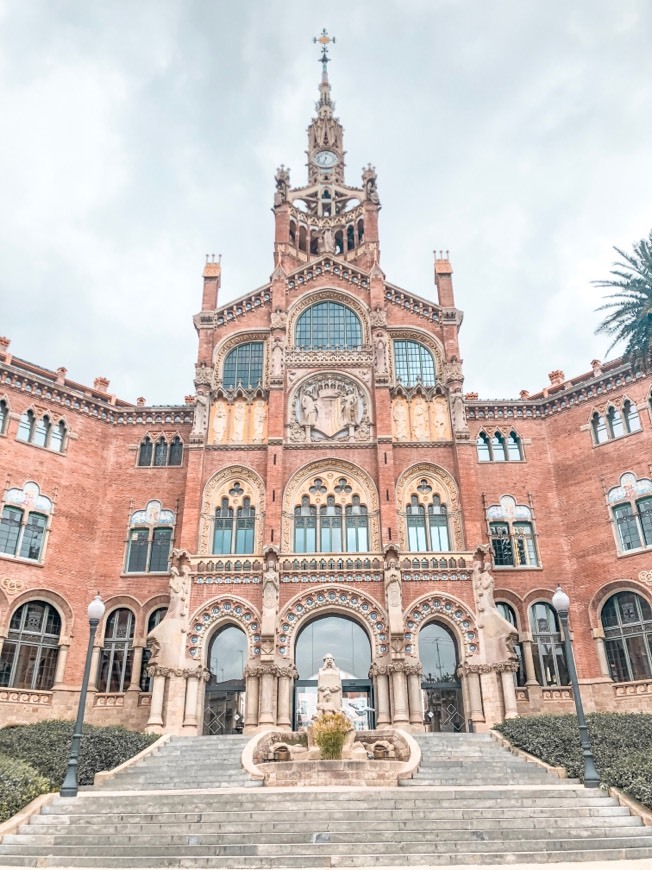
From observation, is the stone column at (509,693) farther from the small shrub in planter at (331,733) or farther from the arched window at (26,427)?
the arched window at (26,427)

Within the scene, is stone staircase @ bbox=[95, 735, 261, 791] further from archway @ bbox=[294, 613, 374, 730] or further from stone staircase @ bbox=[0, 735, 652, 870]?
archway @ bbox=[294, 613, 374, 730]

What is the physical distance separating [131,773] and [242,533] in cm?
1188

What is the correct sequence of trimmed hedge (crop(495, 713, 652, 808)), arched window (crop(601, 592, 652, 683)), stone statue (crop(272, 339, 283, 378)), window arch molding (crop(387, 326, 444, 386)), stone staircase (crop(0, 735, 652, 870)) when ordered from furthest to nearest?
1. window arch molding (crop(387, 326, 444, 386))
2. stone statue (crop(272, 339, 283, 378))
3. arched window (crop(601, 592, 652, 683))
4. trimmed hedge (crop(495, 713, 652, 808))
5. stone staircase (crop(0, 735, 652, 870))

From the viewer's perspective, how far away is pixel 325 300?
1478 inches

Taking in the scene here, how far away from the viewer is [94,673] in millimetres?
30734

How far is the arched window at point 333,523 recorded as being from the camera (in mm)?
31031

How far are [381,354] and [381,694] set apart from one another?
52.1ft

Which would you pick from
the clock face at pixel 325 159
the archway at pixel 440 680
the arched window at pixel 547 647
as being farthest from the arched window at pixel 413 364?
the clock face at pixel 325 159

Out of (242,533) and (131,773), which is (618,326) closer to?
(242,533)

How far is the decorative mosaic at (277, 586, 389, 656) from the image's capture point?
28438mm

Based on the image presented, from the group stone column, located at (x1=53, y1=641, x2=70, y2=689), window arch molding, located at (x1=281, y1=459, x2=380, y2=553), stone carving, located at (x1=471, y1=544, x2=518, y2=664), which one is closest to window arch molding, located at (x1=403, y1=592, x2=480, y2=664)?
stone carving, located at (x1=471, y1=544, x2=518, y2=664)

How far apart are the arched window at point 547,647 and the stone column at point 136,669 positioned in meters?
17.4

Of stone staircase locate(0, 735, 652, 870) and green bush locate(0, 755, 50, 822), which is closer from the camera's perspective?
stone staircase locate(0, 735, 652, 870)

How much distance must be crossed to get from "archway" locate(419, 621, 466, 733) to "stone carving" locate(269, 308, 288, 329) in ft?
53.9
